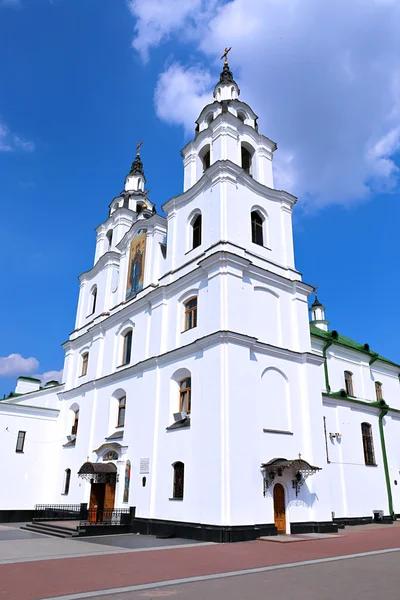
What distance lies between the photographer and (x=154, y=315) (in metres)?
22.7

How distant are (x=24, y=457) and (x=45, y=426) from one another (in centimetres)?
216

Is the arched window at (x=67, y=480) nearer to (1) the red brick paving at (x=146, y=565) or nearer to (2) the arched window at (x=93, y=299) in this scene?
(2) the arched window at (x=93, y=299)

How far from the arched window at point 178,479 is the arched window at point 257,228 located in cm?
1046

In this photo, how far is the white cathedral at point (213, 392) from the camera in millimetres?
17406

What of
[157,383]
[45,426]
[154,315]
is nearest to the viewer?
[157,383]

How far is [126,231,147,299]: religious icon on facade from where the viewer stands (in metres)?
25.5

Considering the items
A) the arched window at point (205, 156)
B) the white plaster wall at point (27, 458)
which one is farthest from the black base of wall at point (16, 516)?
the arched window at point (205, 156)

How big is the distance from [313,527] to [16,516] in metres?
16.1

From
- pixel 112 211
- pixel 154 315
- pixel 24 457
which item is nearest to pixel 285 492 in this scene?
pixel 154 315

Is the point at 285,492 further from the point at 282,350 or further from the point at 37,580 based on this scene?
the point at 37,580

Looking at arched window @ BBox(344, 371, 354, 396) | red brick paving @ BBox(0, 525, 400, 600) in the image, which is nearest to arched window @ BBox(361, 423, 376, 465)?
arched window @ BBox(344, 371, 354, 396)

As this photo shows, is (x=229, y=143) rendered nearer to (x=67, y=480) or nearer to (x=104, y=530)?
(x=104, y=530)

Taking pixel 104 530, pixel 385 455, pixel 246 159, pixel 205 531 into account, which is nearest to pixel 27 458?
pixel 104 530

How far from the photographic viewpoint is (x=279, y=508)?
58.6 ft
